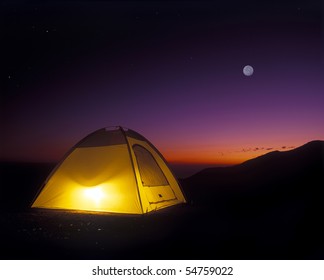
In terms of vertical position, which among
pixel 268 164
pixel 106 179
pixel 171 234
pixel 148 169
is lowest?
pixel 171 234

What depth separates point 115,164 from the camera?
7129 millimetres

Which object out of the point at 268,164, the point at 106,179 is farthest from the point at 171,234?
the point at 268,164

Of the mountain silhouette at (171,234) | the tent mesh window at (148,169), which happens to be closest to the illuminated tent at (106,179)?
the tent mesh window at (148,169)

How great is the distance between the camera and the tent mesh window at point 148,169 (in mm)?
7218

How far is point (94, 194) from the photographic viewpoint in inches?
276

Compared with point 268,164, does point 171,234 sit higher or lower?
lower

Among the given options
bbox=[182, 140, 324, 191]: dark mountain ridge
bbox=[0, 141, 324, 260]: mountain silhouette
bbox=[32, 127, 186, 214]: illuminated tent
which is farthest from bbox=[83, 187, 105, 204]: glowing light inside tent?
bbox=[182, 140, 324, 191]: dark mountain ridge

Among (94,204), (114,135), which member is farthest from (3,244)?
(114,135)

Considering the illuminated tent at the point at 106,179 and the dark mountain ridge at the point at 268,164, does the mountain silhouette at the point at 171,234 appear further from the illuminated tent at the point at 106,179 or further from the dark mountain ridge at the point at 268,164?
the dark mountain ridge at the point at 268,164

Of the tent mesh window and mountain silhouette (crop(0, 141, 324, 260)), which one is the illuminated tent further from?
mountain silhouette (crop(0, 141, 324, 260))

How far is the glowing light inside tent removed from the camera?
698 cm

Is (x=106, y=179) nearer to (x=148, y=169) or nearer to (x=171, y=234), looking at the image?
(x=148, y=169)

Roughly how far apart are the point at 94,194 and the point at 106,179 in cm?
39
